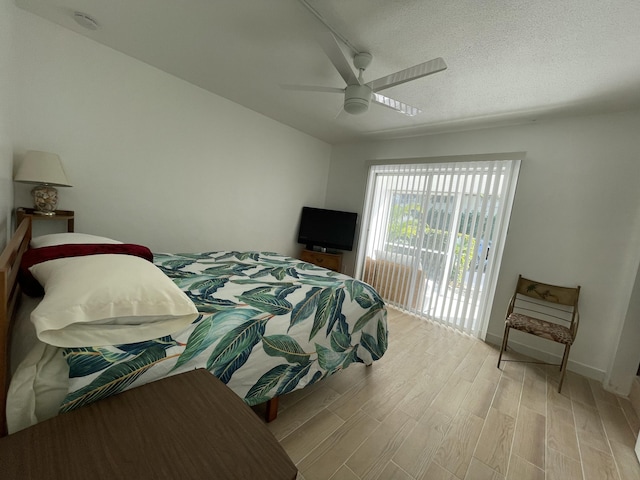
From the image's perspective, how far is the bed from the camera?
82cm

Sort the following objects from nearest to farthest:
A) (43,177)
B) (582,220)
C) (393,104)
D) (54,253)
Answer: (54,253) < (43,177) < (393,104) < (582,220)

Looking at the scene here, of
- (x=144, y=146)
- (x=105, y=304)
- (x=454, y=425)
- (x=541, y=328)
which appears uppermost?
(x=144, y=146)

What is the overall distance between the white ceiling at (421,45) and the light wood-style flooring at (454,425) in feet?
8.11

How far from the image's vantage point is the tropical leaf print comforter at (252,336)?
908 mm

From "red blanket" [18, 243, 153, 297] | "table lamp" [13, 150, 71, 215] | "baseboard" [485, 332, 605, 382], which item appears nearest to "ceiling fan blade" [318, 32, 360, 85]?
"red blanket" [18, 243, 153, 297]

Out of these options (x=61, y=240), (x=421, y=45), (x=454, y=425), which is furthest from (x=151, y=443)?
(x=421, y=45)

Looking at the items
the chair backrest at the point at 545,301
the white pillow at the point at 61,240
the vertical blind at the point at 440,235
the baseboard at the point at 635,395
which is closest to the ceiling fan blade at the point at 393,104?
the vertical blind at the point at 440,235

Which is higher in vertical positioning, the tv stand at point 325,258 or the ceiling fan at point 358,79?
the ceiling fan at point 358,79

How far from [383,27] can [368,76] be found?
0.57m

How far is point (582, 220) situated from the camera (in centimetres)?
241

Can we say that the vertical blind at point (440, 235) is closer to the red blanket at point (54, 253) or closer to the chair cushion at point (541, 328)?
the chair cushion at point (541, 328)

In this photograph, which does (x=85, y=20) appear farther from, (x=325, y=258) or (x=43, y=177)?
(x=325, y=258)

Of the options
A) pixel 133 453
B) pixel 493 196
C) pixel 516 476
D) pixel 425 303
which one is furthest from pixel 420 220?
pixel 133 453

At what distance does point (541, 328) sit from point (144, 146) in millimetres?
→ 4152
